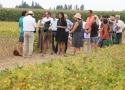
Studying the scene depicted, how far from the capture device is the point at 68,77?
23.5 feet

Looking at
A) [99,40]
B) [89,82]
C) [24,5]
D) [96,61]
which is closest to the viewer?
[89,82]

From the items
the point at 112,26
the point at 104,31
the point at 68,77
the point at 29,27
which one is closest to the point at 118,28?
the point at 112,26

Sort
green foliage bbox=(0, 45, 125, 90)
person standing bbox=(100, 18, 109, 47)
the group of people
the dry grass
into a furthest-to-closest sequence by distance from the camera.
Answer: person standing bbox=(100, 18, 109, 47) → the dry grass → the group of people → green foliage bbox=(0, 45, 125, 90)

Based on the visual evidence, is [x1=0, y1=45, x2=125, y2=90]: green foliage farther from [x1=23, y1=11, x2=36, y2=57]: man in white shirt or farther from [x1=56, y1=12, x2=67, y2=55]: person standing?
[x1=56, y1=12, x2=67, y2=55]: person standing

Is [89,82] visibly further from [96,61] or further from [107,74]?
[96,61]

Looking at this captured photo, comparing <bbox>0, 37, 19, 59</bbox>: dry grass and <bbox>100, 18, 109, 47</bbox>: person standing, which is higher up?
<bbox>100, 18, 109, 47</bbox>: person standing

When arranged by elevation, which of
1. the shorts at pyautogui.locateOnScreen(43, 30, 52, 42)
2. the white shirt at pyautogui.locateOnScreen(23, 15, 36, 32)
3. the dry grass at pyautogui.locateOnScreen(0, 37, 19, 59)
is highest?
the white shirt at pyautogui.locateOnScreen(23, 15, 36, 32)

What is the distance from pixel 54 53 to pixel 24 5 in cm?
12345

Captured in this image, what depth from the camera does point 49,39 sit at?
666 inches

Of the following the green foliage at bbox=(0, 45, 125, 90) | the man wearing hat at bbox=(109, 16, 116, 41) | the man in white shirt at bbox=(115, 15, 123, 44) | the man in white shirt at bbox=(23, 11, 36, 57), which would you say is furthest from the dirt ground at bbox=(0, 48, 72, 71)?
the green foliage at bbox=(0, 45, 125, 90)

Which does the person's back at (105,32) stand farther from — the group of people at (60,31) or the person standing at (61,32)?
the person standing at (61,32)

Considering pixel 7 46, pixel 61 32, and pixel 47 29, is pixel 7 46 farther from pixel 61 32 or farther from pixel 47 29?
pixel 61 32

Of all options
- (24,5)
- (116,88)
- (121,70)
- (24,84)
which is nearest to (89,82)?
(116,88)

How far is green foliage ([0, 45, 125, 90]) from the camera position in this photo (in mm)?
6488
